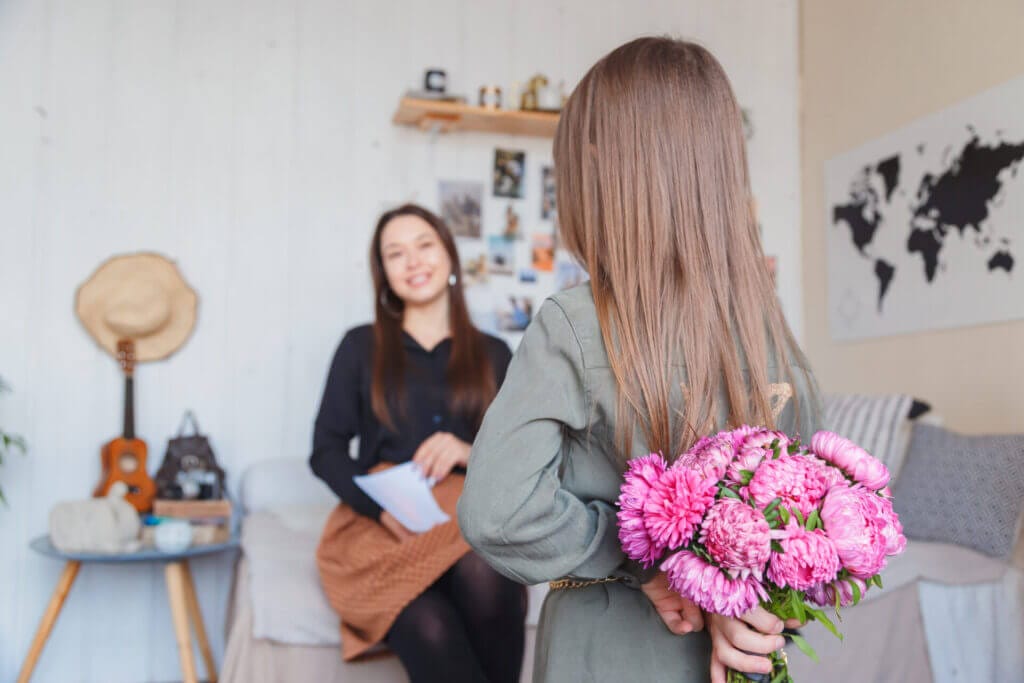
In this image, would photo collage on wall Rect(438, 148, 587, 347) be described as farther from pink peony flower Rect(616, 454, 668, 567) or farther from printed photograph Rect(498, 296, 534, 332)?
pink peony flower Rect(616, 454, 668, 567)

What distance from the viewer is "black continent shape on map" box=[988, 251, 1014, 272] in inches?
101

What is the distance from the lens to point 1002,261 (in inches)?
102

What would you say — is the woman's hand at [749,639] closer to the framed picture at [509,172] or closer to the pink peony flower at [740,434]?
the pink peony flower at [740,434]

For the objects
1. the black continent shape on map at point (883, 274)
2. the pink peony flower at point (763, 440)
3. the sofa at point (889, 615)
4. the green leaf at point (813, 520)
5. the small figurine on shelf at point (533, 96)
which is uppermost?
the small figurine on shelf at point (533, 96)

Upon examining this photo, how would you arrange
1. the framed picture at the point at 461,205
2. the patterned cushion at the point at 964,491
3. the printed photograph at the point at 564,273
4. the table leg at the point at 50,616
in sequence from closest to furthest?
the patterned cushion at the point at 964,491 → the table leg at the point at 50,616 → the framed picture at the point at 461,205 → the printed photograph at the point at 564,273

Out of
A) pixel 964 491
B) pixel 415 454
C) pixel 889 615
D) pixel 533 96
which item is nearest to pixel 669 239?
pixel 415 454

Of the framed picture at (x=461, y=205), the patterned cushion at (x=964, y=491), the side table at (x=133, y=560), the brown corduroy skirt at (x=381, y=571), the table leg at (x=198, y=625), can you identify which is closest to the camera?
the brown corduroy skirt at (x=381, y=571)

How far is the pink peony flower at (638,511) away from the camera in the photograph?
2.70ft

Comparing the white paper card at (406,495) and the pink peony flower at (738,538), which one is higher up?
the pink peony flower at (738,538)

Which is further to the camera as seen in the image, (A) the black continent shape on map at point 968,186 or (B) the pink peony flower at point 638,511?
(A) the black continent shape on map at point 968,186

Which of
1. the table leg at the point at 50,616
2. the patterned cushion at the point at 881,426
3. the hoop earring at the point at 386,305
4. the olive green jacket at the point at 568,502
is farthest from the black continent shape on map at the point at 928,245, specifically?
the table leg at the point at 50,616

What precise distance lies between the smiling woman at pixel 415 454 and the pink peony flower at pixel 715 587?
36.0 inches

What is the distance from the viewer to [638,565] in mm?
A: 922

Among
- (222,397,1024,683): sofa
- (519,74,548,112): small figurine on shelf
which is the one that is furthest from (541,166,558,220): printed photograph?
(222,397,1024,683): sofa
